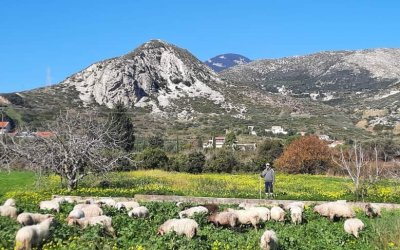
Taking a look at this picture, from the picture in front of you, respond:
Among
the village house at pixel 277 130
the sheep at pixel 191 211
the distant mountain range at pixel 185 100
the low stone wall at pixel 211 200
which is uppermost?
the distant mountain range at pixel 185 100

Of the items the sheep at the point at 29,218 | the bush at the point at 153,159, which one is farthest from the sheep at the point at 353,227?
the bush at the point at 153,159

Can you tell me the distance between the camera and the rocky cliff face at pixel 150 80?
91812 millimetres

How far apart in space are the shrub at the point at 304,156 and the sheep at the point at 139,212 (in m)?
31.1

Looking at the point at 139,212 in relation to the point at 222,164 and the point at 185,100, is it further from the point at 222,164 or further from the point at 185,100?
the point at 185,100

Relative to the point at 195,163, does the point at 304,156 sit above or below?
above

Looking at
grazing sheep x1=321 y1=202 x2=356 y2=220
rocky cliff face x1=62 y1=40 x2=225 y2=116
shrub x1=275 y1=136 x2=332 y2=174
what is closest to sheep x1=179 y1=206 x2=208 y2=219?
grazing sheep x1=321 y1=202 x2=356 y2=220

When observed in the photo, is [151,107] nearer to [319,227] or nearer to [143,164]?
[143,164]

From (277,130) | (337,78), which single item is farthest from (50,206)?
(337,78)

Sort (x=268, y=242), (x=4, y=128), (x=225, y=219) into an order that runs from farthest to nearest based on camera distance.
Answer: (x=4, y=128), (x=225, y=219), (x=268, y=242)

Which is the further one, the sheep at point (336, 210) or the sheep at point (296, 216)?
the sheep at point (336, 210)

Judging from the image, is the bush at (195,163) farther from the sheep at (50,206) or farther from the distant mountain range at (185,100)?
the distant mountain range at (185,100)

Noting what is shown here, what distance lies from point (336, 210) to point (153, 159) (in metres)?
31.6

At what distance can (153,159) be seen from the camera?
48500mm

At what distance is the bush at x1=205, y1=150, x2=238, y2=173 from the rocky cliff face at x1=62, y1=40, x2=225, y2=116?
41.8 metres
